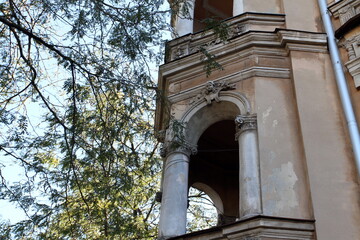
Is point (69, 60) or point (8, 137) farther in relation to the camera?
point (8, 137)

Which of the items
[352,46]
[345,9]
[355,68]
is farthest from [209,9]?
[355,68]

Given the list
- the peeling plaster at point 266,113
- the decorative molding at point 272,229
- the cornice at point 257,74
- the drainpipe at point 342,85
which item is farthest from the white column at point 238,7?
the decorative molding at point 272,229

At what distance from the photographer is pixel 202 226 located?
16.6 m

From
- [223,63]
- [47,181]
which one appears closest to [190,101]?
[223,63]

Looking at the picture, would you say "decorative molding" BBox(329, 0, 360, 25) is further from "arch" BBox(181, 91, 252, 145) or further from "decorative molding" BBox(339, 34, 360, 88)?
"arch" BBox(181, 91, 252, 145)

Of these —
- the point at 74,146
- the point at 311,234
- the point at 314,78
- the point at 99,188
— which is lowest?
the point at 311,234

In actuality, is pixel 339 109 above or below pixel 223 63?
below

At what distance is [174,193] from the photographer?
898 centimetres

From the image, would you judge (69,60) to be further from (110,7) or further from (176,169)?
(176,169)

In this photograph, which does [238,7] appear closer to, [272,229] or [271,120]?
[271,120]

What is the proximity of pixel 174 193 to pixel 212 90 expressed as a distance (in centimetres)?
232

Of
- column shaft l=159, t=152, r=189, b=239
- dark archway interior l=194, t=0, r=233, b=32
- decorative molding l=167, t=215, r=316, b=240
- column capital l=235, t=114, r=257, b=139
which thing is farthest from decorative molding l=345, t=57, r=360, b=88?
dark archway interior l=194, t=0, r=233, b=32

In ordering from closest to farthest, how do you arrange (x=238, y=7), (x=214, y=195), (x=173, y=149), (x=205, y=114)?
(x=173, y=149) → (x=205, y=114) → (x=238, y=7) → (x=214, y=195)

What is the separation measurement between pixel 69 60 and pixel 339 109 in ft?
15.7
